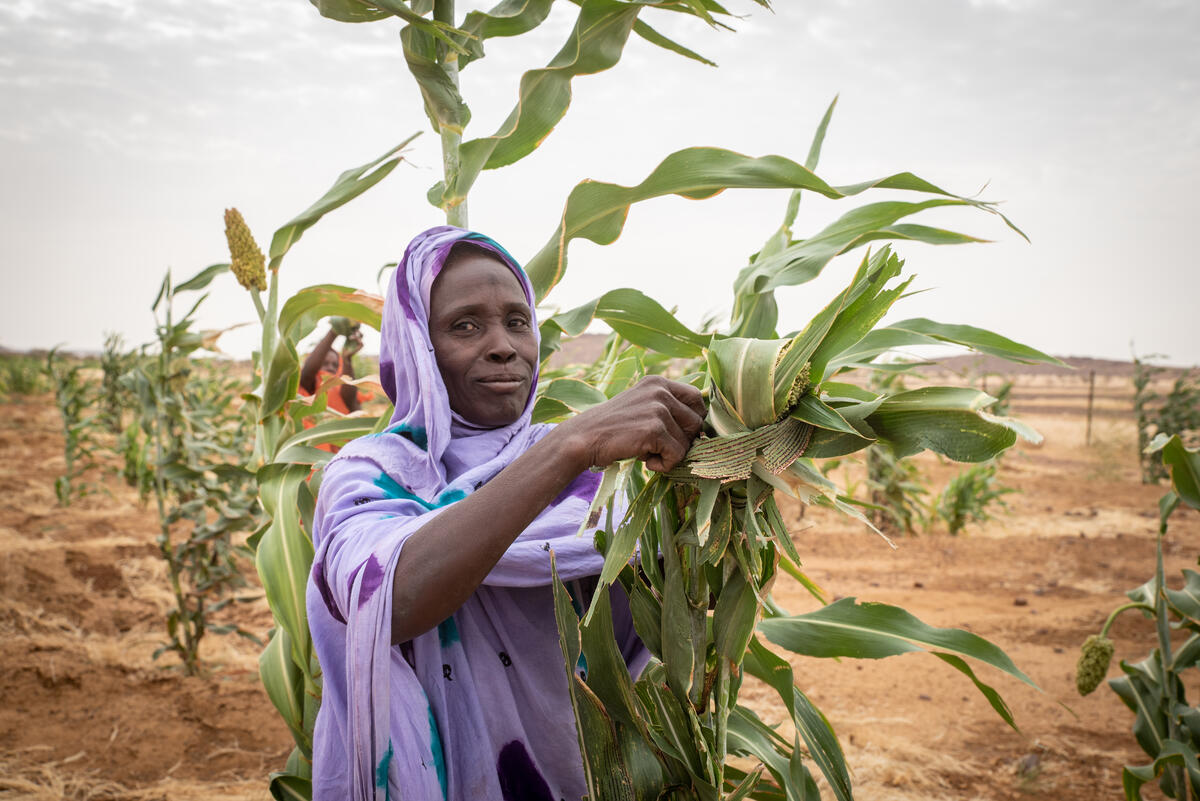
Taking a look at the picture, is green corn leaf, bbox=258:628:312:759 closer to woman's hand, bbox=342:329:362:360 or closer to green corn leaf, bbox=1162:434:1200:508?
woman's hand, bbox=342:329:362:360

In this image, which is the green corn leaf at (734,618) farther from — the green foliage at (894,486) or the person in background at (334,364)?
the green foliage at (894,486)

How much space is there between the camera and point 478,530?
35.0 inches

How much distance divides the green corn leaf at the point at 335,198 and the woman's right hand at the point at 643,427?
0.97m

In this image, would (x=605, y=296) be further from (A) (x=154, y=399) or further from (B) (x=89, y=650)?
(B) (x=89, y=650)

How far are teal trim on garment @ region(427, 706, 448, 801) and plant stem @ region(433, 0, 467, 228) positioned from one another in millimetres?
995

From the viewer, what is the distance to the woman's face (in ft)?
4.06

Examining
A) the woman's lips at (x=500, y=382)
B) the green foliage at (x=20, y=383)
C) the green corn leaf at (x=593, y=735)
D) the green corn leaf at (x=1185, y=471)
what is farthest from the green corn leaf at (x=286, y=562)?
the green foliage at (x=20, y=383)

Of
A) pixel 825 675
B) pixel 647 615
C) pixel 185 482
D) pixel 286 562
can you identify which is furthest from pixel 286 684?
pixel 825 675

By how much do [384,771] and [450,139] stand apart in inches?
49.7

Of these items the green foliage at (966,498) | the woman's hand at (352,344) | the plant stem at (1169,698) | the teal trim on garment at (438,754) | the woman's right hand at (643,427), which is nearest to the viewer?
the woman's right hand at (643,427)

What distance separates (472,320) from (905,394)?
0.73 metres

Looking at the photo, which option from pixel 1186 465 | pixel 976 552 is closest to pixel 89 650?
pixel 1186 465

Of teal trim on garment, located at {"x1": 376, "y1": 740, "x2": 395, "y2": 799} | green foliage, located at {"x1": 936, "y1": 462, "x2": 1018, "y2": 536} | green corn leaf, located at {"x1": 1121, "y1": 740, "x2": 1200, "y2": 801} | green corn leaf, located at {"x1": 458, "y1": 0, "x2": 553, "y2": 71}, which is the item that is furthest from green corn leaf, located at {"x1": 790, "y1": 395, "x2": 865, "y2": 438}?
green foliage, located at {"x1": 936, "y1": 462, "x2": 1018, "y2": 536}

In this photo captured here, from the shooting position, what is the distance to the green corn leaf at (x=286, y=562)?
1622 mm
